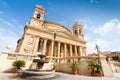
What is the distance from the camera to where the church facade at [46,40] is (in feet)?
71.1

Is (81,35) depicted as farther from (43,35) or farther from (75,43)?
(43,35)

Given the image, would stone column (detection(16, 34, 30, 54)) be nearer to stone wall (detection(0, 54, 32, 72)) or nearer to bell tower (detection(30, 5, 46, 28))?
bell tower (detection(30, 5, 46, 28))

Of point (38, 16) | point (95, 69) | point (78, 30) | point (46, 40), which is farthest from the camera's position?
point (78, 30)

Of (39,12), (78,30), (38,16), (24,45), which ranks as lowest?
(24,45)

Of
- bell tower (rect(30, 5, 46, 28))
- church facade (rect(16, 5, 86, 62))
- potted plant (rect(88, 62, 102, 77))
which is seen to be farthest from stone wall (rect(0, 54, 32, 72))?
bell tower (rect(30, 5, 46, 28))

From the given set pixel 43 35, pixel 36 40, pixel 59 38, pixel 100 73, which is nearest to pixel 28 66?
pixel 100 73

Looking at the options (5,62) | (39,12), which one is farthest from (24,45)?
(39,12)

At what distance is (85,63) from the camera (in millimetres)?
10594

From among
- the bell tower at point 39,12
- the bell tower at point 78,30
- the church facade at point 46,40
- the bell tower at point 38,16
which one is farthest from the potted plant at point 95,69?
the bell tower at point 78,30

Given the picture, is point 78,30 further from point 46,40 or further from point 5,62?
point 5,62

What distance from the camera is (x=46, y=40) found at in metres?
24.9

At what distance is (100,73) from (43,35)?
735 inches

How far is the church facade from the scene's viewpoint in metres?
21.7

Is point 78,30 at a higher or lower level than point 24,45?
higher
